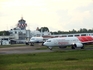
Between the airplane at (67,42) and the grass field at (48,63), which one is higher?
the airplane at (67,42)

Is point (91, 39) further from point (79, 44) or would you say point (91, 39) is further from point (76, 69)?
point (76, 69)

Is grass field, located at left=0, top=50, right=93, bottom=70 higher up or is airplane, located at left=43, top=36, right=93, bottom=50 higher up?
airplane, located at left=43, top=36, right=93, bottom=50

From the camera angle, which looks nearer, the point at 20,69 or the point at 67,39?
the point at 20,69

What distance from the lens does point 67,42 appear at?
268 ft

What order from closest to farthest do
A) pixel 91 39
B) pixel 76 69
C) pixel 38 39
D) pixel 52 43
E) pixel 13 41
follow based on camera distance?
pixel 76 69, pixel 52 43, pixel 91 39, pixel 38 39, pixel 13 41

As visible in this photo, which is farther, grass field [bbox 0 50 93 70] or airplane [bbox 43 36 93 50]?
airplane [bbox 43 36 93 50]

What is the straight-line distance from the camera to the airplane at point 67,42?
261 feet

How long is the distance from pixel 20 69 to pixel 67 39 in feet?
174

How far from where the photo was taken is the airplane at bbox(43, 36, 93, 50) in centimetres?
7962

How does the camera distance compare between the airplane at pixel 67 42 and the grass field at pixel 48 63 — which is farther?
the airplane at pixel 67 42

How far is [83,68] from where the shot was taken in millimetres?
29297

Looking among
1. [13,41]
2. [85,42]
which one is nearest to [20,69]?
[85,42]

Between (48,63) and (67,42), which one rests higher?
(67,42)

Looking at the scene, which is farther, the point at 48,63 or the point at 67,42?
the point at 67,42
